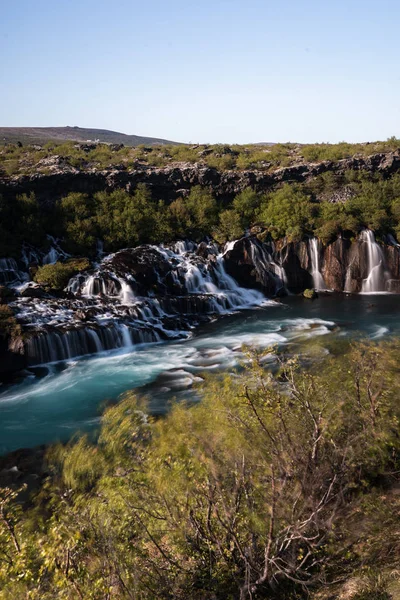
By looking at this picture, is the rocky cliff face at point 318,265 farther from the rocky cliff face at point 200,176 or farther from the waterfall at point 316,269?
the rocky cliff face at point 200,176

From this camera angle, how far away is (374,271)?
3681 centimetres

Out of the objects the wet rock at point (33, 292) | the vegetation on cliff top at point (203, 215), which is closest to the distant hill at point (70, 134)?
the vegetation on cliff top at point (203, 215)

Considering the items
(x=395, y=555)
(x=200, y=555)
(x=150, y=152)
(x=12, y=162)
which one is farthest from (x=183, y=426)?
(x=150, y=152)

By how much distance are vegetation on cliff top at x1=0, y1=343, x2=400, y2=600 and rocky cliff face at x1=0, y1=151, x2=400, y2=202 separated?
35.1 m

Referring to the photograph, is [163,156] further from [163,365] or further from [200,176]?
[163,365]

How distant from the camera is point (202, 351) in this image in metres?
24.7

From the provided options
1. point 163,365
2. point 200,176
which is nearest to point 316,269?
point 200,176

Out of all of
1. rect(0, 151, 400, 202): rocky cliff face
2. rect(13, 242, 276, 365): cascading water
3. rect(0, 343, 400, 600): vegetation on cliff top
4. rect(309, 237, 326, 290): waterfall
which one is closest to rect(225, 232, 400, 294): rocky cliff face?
rect(309, 237, 326, 290): waterfall

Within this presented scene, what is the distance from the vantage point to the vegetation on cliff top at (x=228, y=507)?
21.5ft

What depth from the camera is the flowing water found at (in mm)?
17625

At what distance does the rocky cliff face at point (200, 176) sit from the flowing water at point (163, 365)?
1816cm

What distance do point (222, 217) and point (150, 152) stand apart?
20069mm

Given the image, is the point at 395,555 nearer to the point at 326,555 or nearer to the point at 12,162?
the point at 326,555

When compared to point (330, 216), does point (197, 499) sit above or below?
below
